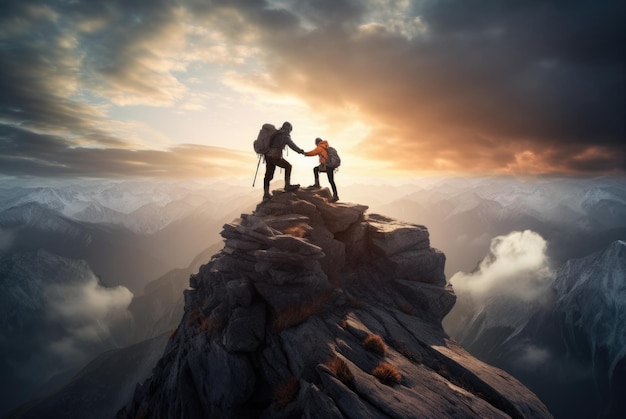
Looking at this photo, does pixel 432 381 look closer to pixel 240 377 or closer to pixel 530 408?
pixel 530 408

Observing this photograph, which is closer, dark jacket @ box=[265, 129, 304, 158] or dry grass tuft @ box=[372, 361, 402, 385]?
dry grass tuft @ box=[372, 361, 402, 385]

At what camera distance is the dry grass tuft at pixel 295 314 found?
677 inches

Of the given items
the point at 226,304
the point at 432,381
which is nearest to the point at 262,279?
the point at 226,304

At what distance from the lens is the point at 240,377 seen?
634 inches

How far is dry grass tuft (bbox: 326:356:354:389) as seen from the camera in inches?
502

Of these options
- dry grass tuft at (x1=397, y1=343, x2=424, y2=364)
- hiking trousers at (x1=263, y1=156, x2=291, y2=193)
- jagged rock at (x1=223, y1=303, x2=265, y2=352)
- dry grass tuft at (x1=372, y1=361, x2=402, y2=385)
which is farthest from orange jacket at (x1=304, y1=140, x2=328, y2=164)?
dry grass tuft at (x1=372, y1=361, x2=402, y2=385)

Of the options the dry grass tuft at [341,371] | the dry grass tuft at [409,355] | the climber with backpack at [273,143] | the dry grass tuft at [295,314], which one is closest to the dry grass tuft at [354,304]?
the dry grass tuft at [295,314]

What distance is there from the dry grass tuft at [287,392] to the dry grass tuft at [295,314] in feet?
10.5

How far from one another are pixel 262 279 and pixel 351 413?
1025 cm

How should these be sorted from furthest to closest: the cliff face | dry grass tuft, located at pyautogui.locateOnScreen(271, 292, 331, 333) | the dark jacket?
the dark jacket, dry grass tuft, located at pyautogui.locateOnScreen(271, 292, 331, 333), the cliff face

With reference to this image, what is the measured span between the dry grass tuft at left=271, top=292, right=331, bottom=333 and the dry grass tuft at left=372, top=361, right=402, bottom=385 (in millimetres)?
5214

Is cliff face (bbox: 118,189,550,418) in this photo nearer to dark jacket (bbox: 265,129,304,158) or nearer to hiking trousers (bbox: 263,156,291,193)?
hiking trousers (bbox: 263,156,291,193)

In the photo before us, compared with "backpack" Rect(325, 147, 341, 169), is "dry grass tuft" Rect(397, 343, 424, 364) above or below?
below

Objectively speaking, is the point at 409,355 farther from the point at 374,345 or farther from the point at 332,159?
the point at 332,159
